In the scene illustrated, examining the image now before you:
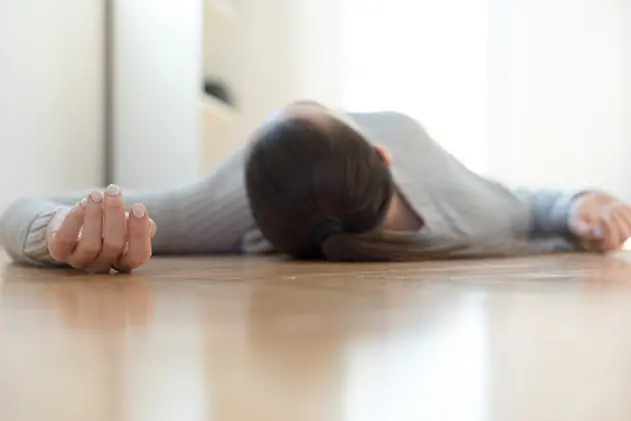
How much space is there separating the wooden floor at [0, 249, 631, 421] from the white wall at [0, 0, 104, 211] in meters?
1.19

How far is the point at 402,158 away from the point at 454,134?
1.49 meters

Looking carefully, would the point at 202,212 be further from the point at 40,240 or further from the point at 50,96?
the point at 50,96

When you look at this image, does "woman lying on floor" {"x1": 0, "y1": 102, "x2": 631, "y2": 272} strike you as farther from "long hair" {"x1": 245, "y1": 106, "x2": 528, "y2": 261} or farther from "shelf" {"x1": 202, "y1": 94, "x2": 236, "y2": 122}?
"shelf" {"x1": 202, "y1": 94, "x2": 236, "y2": 122}

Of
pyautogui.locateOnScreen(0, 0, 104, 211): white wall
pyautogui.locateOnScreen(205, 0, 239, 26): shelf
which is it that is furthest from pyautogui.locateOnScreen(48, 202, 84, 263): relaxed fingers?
pyautogui.locateOnScreen(205, 0, 239, 26): shelf

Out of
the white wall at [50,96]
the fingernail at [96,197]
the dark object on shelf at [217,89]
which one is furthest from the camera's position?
the dark object on shelf at [217,89]

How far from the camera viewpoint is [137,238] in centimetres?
74

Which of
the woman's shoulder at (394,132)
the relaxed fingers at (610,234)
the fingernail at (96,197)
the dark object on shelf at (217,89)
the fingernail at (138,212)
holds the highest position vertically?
the dark object on shelf at (217,89)

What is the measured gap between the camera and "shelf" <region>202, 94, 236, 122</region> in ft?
7.27

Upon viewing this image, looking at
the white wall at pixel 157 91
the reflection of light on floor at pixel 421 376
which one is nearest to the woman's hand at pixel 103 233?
the reflection of light on floor at pixel 421 376

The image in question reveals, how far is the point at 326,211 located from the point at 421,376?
0.71 metres

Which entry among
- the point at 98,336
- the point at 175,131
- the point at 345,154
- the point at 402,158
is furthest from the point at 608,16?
the point at 98,336

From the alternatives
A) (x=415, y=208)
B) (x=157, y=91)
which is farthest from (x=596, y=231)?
(x=157, y=91)

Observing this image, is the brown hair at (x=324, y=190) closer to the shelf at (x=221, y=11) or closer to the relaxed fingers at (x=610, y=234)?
the relaxed fingers at (x=610, y=234)

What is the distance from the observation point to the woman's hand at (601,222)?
127cm
